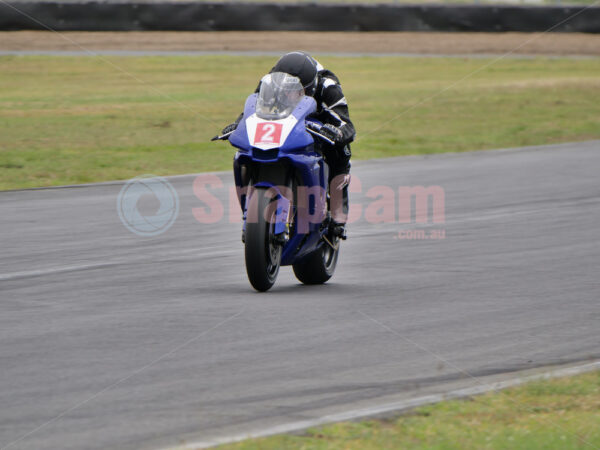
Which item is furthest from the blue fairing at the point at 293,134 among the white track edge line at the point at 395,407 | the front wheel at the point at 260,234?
the white track edge line at the point at 395,407

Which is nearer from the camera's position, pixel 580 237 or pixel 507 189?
pixel 580 237

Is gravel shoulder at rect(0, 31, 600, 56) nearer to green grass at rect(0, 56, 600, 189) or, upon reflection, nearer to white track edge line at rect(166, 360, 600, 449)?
green grass at rect(0, 56, 600, 189)

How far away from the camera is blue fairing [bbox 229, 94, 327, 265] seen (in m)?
7.00

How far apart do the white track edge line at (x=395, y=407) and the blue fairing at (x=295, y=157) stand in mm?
2235

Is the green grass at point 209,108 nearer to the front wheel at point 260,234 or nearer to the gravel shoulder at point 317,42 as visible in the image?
the gravel shoulder at point 317,42

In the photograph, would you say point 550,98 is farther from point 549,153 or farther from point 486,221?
point 486,221

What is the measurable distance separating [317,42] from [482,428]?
28785 millimetres

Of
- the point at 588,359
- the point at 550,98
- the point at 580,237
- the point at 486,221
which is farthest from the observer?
the point at 550,98

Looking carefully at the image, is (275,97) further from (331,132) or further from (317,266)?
(317,266)

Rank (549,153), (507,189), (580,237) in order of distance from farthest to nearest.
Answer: (549,153), (507,189), (580,237)

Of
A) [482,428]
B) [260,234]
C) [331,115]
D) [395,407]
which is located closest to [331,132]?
[331,115]

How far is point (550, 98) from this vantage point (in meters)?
24.9

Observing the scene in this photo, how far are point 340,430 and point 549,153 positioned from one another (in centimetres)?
1410

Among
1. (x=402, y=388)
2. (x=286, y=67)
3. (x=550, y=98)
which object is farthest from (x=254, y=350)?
(x=550, y=98)
